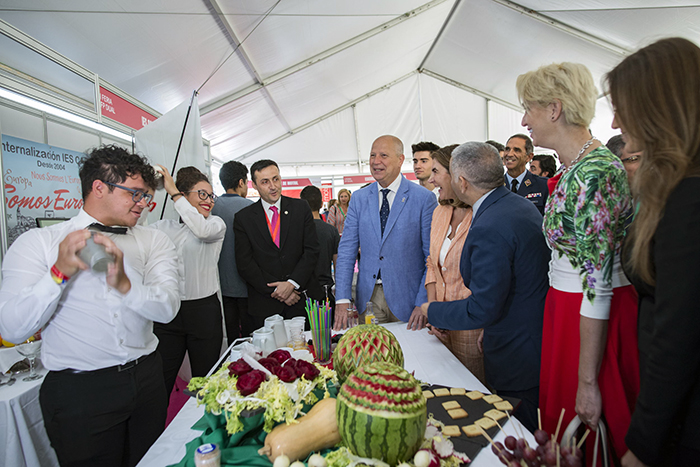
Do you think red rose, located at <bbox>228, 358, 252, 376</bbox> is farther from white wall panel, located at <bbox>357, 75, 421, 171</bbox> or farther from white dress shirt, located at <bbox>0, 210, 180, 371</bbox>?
white wall panel, located at <bbox>357, 75, 421, 171</bbox>

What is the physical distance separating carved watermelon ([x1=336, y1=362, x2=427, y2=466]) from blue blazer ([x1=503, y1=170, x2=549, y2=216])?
9.65 ft

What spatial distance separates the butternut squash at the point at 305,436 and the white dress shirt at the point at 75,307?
889mm

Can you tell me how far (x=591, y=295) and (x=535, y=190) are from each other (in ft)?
8.10

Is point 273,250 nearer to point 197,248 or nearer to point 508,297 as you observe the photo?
point 197,248

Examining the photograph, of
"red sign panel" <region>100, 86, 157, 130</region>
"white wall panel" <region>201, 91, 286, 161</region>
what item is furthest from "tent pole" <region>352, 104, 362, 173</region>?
"red sign panel" <region>100, 86, 157, 130</region>

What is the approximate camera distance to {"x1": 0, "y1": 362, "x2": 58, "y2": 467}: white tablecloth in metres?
1.64

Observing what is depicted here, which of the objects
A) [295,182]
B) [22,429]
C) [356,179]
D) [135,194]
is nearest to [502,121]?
[356,179]

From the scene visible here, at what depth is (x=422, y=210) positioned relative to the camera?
8.20 ft

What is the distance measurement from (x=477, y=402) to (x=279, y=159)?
35.9 feet

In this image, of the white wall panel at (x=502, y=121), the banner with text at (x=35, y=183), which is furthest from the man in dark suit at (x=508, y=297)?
the white wall panel at (x=502, y=121)

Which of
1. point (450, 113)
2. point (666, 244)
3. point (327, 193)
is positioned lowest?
point (666, 244)

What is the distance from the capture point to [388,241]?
98.7 inches

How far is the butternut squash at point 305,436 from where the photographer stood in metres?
0.86

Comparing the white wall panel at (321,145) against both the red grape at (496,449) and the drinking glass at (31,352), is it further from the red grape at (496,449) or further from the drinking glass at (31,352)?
the red grape at (496,449)
